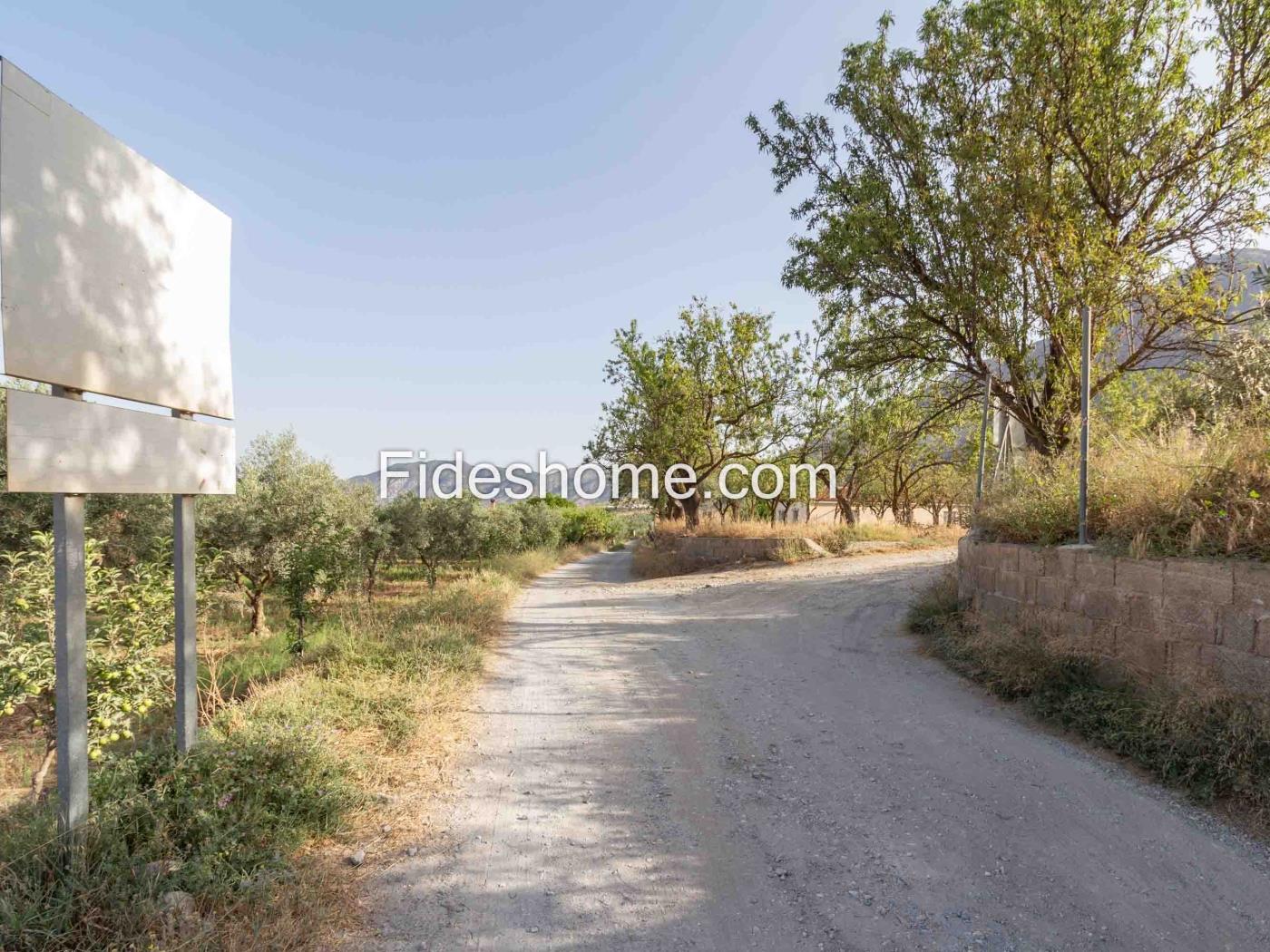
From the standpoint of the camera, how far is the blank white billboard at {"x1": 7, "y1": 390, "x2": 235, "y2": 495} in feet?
8.57

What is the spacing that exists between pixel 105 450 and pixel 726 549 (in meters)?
16.5

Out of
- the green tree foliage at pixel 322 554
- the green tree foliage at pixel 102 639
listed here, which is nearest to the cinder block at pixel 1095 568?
the green tree foliage at pixel 102 639

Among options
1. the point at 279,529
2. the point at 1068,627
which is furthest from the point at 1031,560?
the point at 279,529

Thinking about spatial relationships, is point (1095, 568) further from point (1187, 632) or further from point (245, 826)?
point (245, 826)


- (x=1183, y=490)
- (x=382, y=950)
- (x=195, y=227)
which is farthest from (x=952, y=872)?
(x=195, y=227)

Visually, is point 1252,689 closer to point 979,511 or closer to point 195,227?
point 979,511

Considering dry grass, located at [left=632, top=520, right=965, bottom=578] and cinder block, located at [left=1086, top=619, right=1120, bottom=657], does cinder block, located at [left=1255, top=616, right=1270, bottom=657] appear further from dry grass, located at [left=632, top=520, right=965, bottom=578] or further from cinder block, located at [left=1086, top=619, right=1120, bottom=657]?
dry grass, located at [left=632, top=520, right=965, bottom=578]

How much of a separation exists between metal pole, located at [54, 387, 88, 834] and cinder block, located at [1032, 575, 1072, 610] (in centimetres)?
698

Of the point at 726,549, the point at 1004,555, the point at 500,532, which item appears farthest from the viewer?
the point at 500,532

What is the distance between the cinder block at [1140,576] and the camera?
193 inches

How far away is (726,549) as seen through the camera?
1856 cm

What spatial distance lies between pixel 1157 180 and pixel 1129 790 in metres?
8.83

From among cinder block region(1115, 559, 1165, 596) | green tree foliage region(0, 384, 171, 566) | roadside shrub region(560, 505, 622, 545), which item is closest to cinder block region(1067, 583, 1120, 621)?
cinder block region(1115, 559, 1165, 596)

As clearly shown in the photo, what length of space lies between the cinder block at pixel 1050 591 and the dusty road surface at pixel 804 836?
116 centimetres
